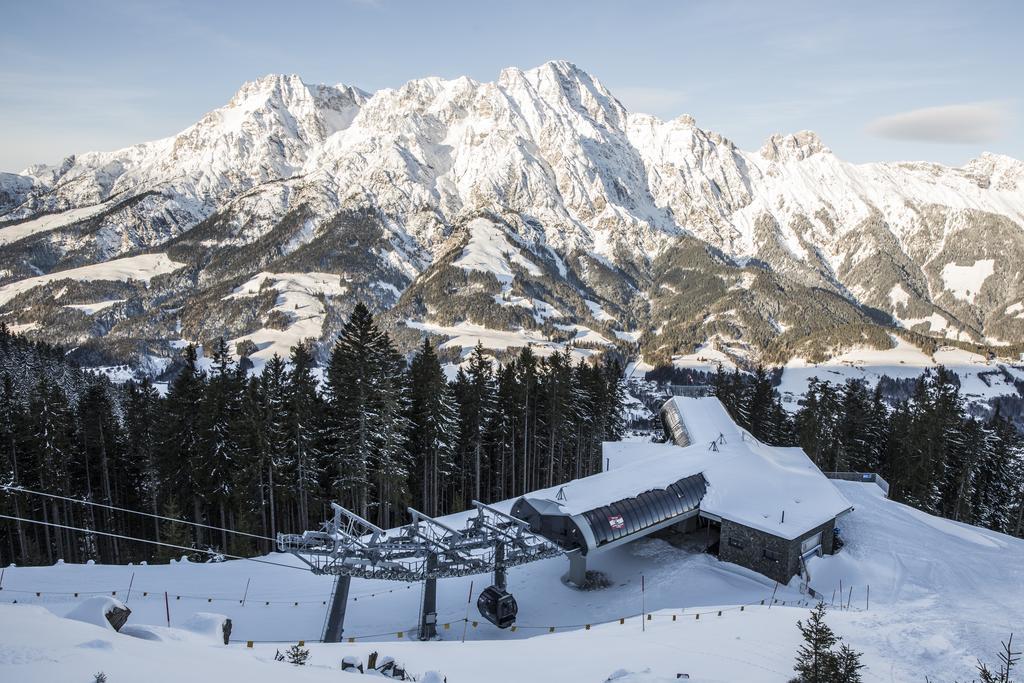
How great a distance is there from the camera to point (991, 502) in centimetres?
6372

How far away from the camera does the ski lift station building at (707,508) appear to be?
36062 millimetres

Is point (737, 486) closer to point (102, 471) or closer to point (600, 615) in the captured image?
point (600, 615)

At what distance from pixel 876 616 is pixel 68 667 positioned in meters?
32.7

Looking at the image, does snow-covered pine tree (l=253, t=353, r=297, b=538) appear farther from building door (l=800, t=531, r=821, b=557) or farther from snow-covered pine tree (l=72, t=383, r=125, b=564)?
building door (l=800, t=531, r=821, b=557)

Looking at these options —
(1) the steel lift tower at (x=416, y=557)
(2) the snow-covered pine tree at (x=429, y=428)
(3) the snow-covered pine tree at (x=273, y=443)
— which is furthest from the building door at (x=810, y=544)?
(3) the snow-covered pine tree at (x=273, y=443)

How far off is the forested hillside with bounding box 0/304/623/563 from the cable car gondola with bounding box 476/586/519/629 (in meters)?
13.0

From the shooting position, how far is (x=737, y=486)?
42656 mm

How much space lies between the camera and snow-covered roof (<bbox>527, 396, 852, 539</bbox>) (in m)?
37.9

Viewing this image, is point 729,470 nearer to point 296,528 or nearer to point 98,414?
point 296,528

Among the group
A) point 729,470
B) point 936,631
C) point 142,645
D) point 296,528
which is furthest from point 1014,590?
point 296,528

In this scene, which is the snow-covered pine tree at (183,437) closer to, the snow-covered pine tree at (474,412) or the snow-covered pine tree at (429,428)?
the snow-covered pine tree at (429,428)

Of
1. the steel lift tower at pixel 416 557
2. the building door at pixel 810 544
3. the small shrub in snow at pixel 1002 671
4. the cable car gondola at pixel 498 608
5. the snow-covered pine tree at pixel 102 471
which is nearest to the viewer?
the small shrub in snow at pixel 1002 671

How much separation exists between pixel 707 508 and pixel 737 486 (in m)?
3.95

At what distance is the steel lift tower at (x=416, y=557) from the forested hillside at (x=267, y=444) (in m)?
11.1
